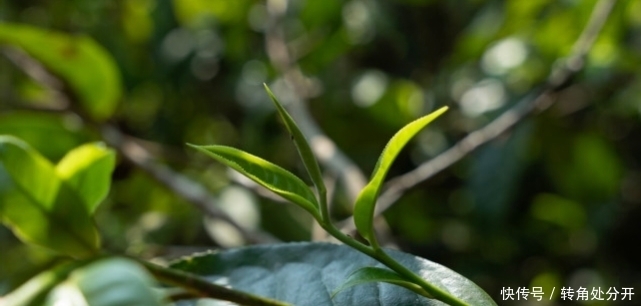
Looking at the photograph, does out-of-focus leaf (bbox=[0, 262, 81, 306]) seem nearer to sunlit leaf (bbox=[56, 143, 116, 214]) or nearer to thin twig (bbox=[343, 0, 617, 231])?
sunlit leaf (bbox=[56, 143, 116, 214])

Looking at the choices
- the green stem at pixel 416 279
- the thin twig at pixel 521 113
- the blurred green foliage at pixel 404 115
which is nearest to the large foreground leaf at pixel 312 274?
the green stem at pixel 416 279

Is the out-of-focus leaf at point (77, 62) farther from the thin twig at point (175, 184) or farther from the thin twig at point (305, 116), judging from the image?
Answer: the thin twig at point (305, 116)

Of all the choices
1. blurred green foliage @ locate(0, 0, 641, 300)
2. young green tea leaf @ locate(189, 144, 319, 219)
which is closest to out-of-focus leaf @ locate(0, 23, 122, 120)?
blurred green foliage @ locate(0, 0, 641, 300)

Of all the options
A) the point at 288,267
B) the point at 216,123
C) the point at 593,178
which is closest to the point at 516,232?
the point at 593,178

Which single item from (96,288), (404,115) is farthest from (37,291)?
(404,115)

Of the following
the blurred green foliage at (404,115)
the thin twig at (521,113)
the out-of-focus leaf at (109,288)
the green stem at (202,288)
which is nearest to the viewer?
the out-of-focus leaf at (109,288)

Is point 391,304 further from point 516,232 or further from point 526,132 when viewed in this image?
point 516,232
